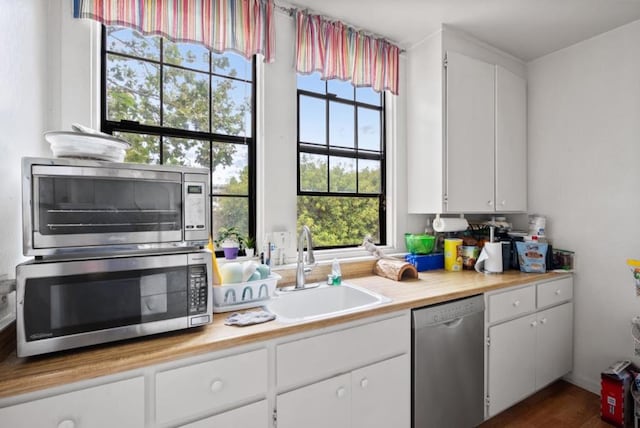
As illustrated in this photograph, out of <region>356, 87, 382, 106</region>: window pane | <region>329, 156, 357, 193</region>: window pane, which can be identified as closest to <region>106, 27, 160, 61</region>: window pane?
<region>329, 156, 357, 193</region>: window pane

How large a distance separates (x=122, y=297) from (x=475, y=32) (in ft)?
8.97

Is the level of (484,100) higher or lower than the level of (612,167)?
higher

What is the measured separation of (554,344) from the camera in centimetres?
220

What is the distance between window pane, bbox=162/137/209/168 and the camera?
1647 mm

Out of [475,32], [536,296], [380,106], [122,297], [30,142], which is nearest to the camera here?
[122,297]

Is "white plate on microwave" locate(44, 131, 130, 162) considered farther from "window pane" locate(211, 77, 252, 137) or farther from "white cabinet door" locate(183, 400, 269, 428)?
"white cabinet door" locate(183, 400, 269, 428)

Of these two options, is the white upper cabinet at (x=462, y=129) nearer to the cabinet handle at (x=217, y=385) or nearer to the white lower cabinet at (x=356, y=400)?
the white lower cabinet at (x=356, y=400)

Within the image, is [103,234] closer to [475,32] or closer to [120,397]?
[120,397]

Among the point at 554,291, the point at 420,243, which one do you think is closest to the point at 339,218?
the point at 420,243

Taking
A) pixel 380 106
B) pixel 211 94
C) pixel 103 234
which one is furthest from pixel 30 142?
pixel 380 106

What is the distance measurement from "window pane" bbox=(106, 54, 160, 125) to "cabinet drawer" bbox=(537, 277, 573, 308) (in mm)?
2711

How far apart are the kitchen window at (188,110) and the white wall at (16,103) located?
0.28 meters

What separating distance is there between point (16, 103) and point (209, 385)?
1217 millimetres

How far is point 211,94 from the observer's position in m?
1.78
